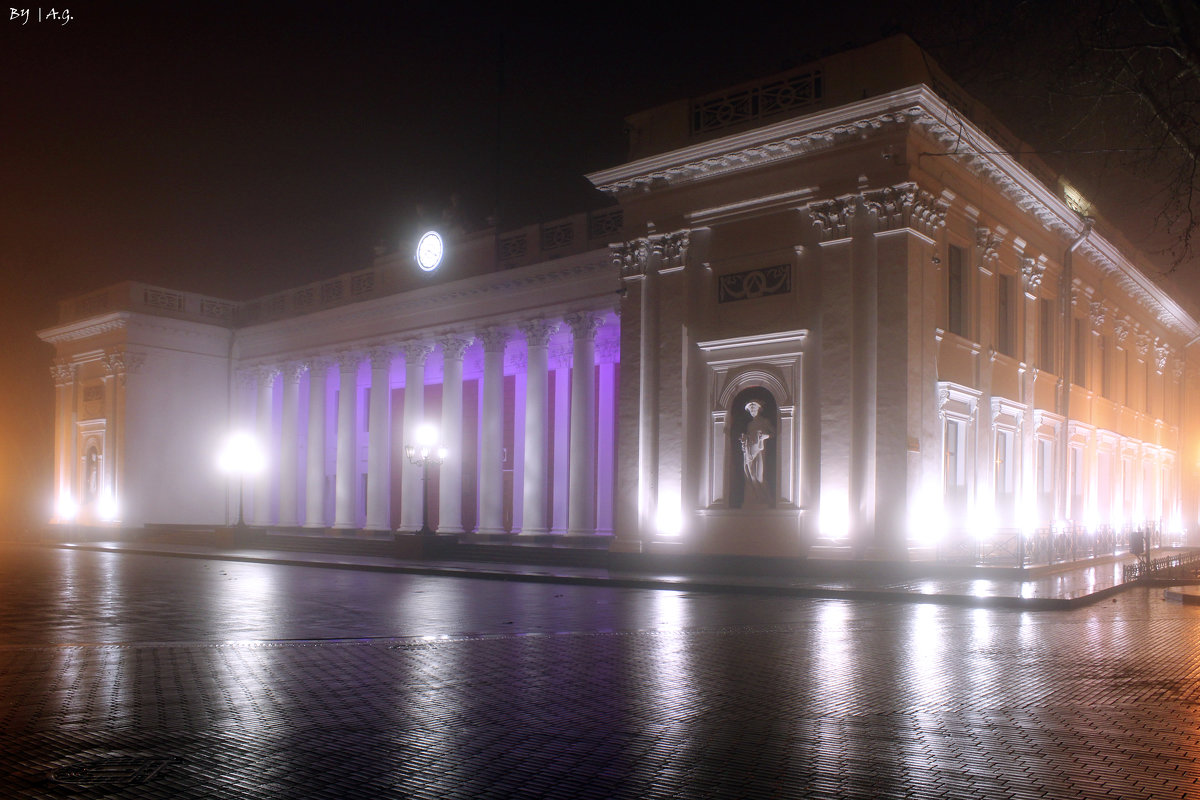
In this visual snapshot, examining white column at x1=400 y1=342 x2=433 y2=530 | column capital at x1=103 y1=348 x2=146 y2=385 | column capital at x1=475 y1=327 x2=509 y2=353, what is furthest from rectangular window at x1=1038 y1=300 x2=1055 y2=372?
column capital at x1=103 y1=348 x2=146 y2=385

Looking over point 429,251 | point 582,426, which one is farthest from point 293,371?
point 582,426

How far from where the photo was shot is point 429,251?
125ft

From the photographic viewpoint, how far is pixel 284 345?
44719 millimetres

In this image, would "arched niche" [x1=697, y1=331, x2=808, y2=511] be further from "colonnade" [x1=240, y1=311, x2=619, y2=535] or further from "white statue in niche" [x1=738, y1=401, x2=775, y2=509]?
"colonnade" [x1=240, y1=311, x2=619, y2=535]

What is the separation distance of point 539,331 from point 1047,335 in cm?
1580

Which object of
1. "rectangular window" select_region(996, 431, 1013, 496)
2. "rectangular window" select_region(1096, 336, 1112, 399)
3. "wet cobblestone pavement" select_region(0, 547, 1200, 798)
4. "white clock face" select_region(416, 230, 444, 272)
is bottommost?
"wet cobblestone pavement" select_region(0, 547, 1200, 798)

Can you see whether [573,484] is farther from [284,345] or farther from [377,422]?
[284,345]

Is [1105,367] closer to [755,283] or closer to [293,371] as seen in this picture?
[755,283]

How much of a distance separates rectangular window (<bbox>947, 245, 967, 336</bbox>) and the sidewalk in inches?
248

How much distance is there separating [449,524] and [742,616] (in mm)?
22211

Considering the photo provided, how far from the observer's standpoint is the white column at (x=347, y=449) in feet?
132

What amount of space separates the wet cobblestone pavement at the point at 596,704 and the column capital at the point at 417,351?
23.2m

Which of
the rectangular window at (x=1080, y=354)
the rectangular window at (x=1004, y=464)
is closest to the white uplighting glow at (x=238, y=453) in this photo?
the rectangular window at (x=1004, y=464)

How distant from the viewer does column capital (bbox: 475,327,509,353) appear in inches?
1398
